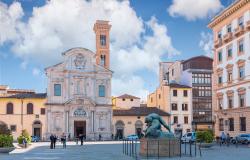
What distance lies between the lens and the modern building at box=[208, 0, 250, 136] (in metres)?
46.6

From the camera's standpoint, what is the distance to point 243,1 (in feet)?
153

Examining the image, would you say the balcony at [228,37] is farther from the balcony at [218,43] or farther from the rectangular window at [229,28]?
the balcony at [218,43]

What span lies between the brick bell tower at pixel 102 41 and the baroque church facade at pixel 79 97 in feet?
44.6

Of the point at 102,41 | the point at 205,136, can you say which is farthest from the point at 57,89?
the point at 205,136

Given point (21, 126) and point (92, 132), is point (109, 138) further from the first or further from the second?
point (21, 126)

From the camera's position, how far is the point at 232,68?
5003cm

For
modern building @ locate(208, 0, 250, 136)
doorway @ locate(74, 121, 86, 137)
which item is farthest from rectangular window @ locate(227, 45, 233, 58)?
doorway @ locate(74, 121, 86, 137)

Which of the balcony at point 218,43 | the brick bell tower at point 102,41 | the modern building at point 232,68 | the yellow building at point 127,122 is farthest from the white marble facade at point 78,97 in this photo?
the balcony at point 218,43

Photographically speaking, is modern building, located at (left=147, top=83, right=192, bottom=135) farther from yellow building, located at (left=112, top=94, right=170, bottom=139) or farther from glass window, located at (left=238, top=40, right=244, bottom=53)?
glass window, located at (left=238, top=40, right=244, bottom=53)

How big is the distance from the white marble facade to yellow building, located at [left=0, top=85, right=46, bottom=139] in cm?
139

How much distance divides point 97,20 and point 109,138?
89.6 feet

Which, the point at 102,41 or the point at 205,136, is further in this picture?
the point at 102,41

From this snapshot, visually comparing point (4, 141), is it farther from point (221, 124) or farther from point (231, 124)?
point (221, 124)

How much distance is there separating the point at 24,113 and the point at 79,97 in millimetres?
9598
